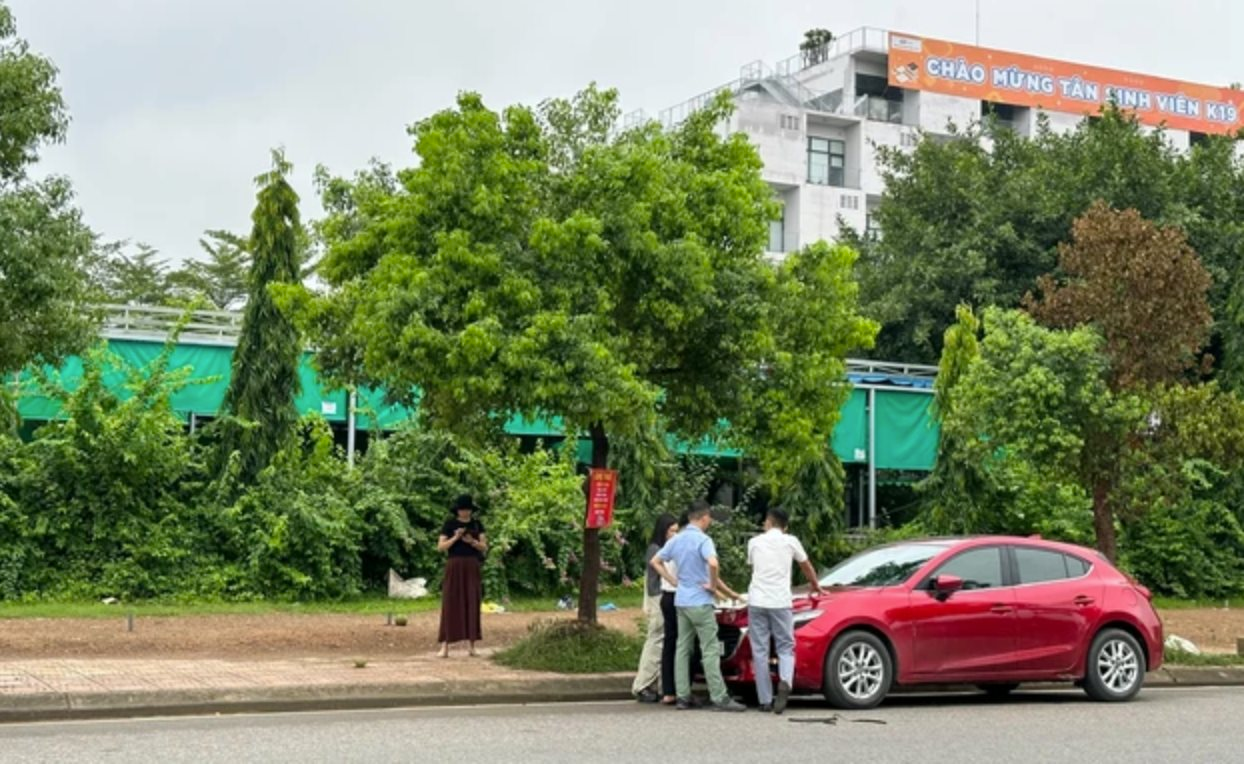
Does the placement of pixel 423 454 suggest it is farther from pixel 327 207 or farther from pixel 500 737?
pixel 500 737

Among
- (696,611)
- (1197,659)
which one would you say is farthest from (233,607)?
(1197,659)

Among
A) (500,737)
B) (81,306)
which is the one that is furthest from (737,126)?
(500,737)

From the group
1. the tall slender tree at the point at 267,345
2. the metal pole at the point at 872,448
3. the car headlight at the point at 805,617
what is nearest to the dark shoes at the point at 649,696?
the car headlight at the point at 805,617

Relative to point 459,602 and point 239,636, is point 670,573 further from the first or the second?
point 239,636

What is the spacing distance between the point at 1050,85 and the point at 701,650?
169 ft

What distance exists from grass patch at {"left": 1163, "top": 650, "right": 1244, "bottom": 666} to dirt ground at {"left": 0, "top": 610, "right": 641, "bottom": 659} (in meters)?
6.64

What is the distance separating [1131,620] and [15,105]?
1178 cm

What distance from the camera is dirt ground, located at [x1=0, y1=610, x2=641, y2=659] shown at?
16.2m

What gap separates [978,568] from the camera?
45.6 feet

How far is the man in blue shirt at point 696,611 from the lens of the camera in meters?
13.0

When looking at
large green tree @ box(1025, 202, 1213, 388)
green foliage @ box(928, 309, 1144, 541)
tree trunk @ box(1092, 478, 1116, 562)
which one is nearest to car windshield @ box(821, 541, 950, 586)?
green foliage @ box(928, 309, 1144, 541)

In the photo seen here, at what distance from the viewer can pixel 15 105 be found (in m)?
15.1

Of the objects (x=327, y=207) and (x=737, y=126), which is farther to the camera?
(x=737, y=126)

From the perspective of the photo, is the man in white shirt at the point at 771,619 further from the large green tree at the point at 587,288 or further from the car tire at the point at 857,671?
the large green tree at the point at 587,288
